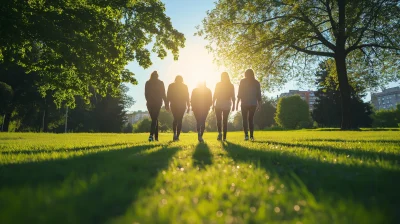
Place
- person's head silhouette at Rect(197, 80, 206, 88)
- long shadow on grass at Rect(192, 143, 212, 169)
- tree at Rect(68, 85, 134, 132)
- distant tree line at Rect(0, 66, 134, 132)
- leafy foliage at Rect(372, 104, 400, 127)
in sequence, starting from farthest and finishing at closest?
leafy foliage at Rect(372, 104, 400, 127), tree at Rect(68, 85, 134, 132), distant tree line at Rect(0, 66, 134, 132), person's head silhouette at Rect(197, 80, 206, 88), long shadow on grass at Rect(192, 143, 212, 169)

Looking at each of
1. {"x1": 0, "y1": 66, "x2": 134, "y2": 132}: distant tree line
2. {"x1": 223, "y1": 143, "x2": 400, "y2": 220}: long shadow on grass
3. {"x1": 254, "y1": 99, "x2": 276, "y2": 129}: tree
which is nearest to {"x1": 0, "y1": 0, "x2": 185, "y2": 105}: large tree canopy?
{"x1": 223, "y1": 143, "x2": 400, "y2": 220}: long shadow on grass

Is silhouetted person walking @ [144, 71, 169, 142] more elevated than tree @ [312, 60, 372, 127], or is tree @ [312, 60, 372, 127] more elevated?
tree @ [312, 60, 372, 127]

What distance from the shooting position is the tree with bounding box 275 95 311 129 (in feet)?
235

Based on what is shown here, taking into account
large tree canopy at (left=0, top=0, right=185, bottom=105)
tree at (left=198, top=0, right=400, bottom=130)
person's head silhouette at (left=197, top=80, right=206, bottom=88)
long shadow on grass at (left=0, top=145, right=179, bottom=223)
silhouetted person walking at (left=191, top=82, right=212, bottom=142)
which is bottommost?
long shadow on grass at (left=0, top=145, right=179, bottom=223)

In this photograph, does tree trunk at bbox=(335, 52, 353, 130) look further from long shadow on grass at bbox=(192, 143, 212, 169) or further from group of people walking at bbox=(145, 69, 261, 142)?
long shadow on grass at bbox=(192, 143, 212, 169)

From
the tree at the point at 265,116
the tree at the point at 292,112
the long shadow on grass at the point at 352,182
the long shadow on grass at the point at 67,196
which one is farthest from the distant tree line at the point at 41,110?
the tree at the point at 265,116

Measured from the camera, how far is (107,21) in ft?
31.9

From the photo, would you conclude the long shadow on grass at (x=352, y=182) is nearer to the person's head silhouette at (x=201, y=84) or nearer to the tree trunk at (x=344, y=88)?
the person's head silhouette at (x=201, y=84)

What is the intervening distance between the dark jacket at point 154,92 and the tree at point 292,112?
64.5 meters

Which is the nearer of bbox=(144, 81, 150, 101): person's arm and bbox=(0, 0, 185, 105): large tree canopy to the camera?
bbox=(0, 0, 185, 105): large tree canopy

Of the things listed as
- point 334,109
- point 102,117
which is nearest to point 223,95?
point 102,117

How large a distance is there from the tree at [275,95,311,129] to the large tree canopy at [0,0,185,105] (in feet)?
206

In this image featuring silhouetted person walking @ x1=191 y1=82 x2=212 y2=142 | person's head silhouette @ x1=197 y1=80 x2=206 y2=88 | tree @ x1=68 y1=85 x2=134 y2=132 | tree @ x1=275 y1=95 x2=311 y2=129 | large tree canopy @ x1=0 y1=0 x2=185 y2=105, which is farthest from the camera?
tree @ x1=275 y1=95 x2=311 y2=129

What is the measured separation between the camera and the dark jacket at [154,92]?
10.5 m
